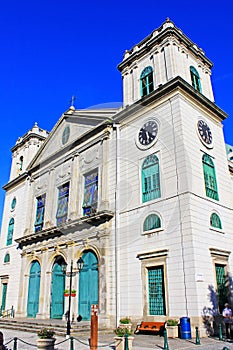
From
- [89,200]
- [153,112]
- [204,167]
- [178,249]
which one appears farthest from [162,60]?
[178,249]

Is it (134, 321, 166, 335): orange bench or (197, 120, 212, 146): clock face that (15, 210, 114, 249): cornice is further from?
(197, 120, 212, 146): clock face

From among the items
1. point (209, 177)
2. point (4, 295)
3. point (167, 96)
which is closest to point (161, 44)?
point (167, 96)

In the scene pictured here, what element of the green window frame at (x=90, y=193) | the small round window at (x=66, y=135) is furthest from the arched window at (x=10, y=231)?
the green window frame at (x=90, y=193)

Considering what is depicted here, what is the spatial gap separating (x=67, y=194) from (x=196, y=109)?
10688 millimetres

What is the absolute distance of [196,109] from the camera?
18.6 meters

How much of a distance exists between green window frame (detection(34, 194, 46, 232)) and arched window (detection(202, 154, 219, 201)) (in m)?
13.6

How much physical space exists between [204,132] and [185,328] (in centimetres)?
1051

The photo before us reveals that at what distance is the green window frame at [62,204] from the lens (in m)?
22.6

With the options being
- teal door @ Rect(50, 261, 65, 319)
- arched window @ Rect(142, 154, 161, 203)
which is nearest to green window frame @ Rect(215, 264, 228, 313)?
arched window @ Rect(142, 154, 161, 203)

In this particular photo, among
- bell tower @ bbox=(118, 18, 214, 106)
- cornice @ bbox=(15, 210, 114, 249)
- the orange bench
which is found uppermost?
bell tower @ bbox=(118, 18, 214, 106)

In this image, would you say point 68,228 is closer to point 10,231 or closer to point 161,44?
point 10,231

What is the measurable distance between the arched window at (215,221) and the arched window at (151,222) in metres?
2.69

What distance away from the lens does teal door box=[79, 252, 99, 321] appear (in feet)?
59.0

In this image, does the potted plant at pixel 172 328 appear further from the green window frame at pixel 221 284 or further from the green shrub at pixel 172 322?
the green window frame at pixel 221 284
